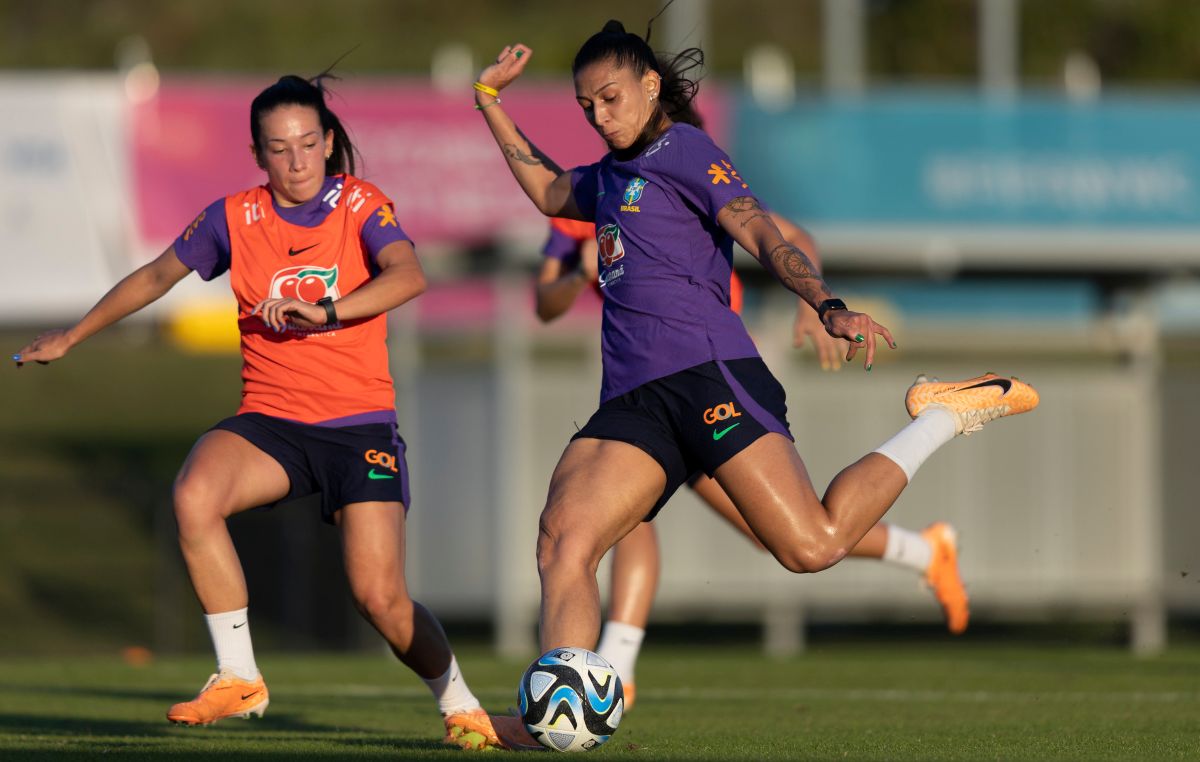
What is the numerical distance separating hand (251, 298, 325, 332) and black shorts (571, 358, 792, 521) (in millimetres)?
972

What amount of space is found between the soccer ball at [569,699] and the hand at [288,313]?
1371mm

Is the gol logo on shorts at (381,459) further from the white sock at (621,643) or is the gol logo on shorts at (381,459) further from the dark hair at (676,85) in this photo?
the white sock at (621,643)

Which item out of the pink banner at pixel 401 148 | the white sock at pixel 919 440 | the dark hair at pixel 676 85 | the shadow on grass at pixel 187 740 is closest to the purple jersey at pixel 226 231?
the dark hair at pixel 676 85

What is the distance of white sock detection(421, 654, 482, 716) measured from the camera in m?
7.08

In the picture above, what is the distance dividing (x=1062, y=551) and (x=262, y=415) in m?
9.35

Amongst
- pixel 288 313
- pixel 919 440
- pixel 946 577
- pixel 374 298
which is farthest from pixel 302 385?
pixel 946 577

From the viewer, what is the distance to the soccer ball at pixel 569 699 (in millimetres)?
6141

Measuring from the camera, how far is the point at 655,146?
664cm

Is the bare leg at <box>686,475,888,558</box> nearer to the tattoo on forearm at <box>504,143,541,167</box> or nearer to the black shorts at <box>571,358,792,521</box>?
the black shorts at <box>571,358,792,521</box>

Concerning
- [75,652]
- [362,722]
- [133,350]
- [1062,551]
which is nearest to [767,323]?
[1062,551]

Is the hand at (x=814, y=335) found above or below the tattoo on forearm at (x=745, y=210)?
below

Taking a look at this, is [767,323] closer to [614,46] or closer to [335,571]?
[335,571]

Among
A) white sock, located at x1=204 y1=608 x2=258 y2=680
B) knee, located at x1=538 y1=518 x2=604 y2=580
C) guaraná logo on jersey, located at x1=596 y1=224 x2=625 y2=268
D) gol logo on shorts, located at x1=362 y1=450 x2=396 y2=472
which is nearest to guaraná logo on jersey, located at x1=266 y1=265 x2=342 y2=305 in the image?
gol logo on shorts, located at x1=362 y1=450 x2=396 y2=472

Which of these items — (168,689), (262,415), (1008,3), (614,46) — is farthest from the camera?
(1008,3)
